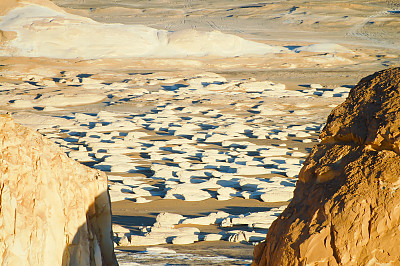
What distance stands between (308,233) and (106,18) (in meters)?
31.5

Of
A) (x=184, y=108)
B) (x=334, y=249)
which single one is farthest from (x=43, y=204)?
(x=184, y=108)

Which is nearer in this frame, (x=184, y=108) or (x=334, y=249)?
(x=334, y=249)

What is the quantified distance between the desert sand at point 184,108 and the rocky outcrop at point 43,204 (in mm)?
1216

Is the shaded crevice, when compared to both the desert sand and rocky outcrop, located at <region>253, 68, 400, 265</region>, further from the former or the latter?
the desert sand

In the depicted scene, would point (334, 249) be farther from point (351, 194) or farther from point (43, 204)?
point (43, 204)

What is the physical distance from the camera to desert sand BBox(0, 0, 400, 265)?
20.1 ft

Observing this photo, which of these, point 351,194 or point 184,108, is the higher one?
point 351,194

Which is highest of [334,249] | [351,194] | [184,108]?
[351,194]

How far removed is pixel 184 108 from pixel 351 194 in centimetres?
1101

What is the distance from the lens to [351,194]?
2.45 meters

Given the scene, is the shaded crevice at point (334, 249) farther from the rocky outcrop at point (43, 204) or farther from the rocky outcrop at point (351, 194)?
the rocky outcrop at point (43, 204)

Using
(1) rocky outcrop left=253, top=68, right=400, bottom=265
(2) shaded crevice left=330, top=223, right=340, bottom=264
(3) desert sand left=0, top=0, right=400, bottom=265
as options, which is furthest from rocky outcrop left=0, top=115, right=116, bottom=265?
(2) shaded crevice left=330, top=223, right=340, bottom=264

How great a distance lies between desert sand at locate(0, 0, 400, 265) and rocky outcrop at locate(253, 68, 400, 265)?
6.04ft

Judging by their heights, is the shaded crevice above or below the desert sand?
above
